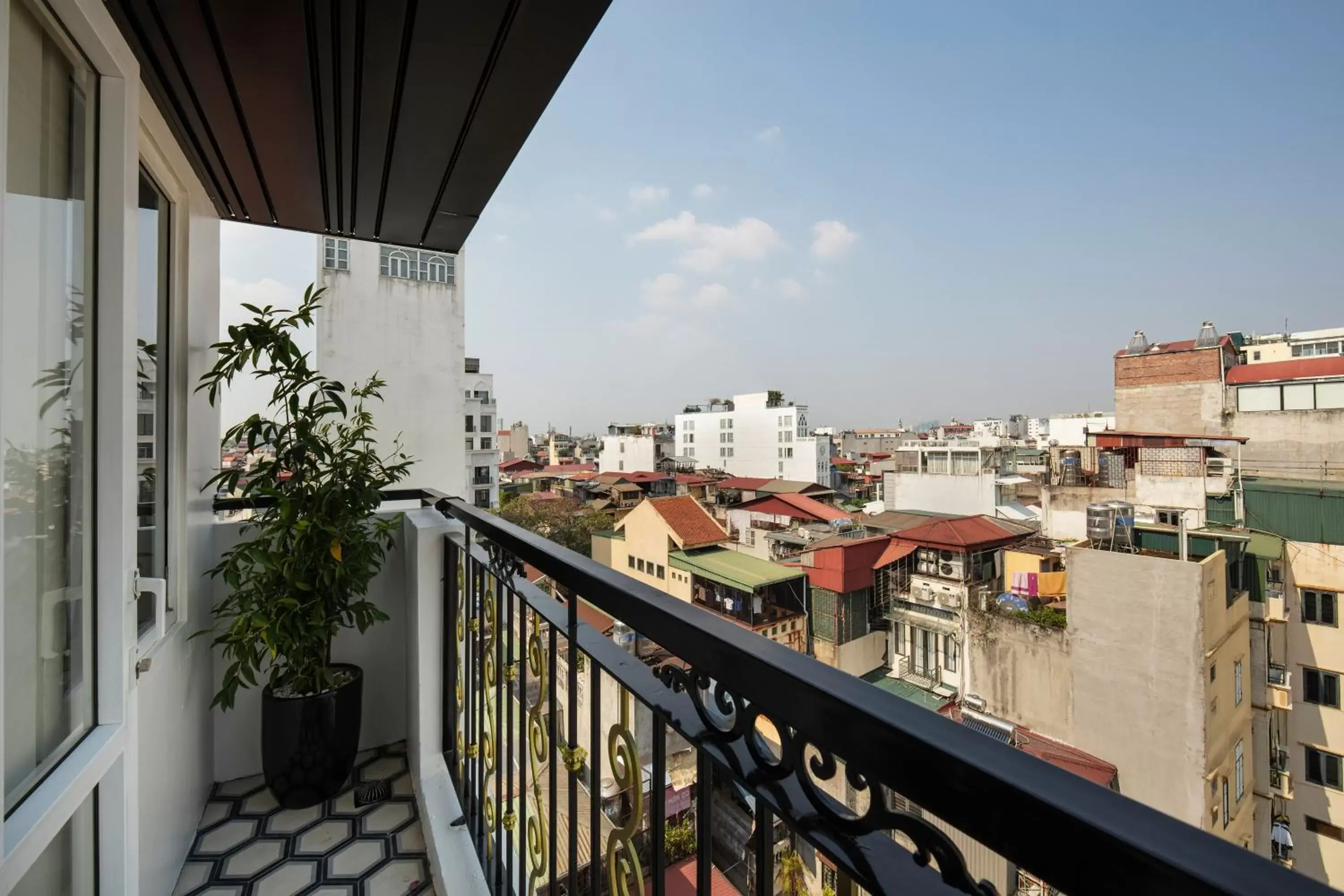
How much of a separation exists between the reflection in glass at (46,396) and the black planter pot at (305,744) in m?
0.97

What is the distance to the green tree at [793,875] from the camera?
0.63 meters

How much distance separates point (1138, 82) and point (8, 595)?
51.4 ft

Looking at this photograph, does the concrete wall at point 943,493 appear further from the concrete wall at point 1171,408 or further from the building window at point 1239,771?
the building window at point 1239,771

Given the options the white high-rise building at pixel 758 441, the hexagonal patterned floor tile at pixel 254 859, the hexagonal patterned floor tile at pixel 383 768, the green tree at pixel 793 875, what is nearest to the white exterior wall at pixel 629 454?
the white high-rise building at pixel 758 441

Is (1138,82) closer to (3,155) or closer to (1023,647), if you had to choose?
(1023,647)

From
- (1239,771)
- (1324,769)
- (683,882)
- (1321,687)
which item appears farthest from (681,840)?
(1324,769)

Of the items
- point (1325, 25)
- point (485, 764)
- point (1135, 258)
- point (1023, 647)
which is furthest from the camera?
point (1135, 258)

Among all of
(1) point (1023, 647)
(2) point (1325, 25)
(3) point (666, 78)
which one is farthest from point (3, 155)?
(2) point (1325, 25)

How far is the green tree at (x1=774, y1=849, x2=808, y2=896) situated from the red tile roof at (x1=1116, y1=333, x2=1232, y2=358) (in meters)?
14.5

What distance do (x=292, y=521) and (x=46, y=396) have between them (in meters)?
0.99

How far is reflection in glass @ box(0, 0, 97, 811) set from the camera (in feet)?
2.63

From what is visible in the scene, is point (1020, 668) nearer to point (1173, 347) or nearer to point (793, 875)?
point (1173, 347)

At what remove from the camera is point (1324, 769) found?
8.89 metres

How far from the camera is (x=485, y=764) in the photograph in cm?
138
